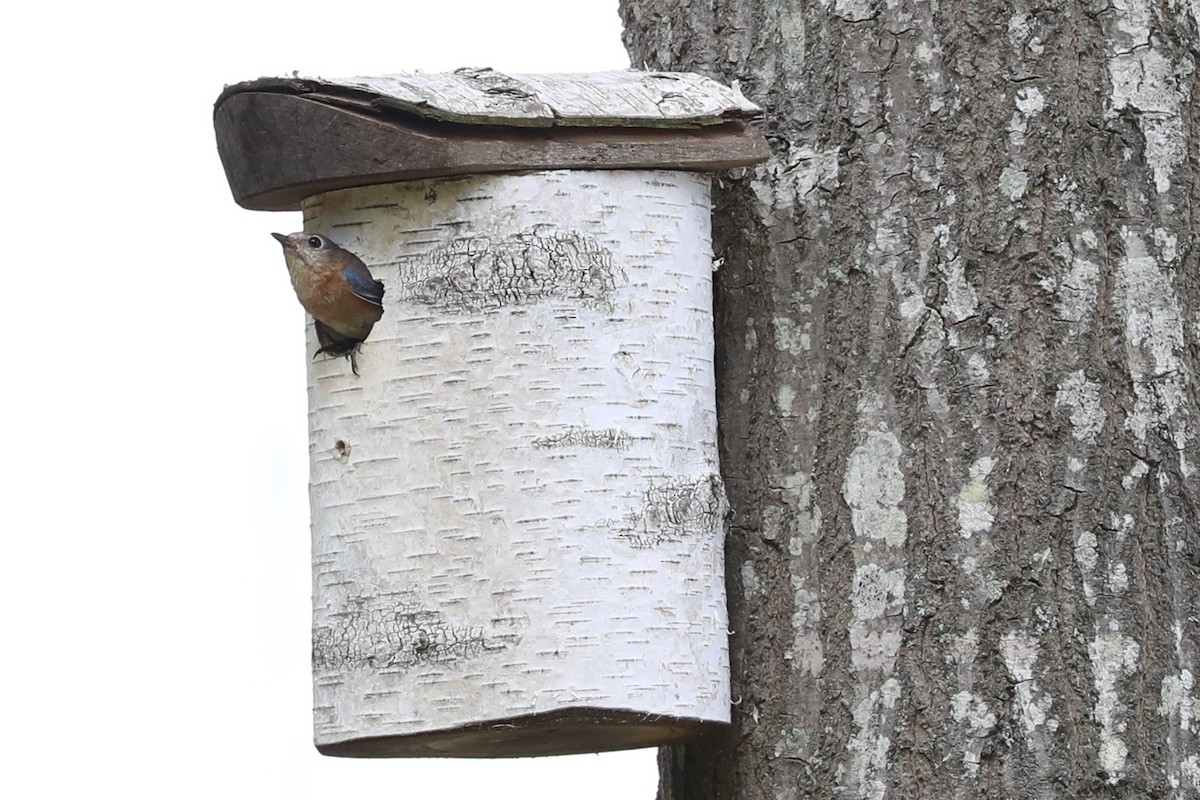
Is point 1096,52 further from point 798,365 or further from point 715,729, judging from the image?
point 715,729

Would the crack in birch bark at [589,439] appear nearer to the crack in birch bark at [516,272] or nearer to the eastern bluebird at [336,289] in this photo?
the crack in birch bark at [516,272]

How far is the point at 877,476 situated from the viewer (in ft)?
7.23

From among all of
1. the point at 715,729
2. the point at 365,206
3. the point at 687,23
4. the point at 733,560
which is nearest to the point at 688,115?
the point at 687,23

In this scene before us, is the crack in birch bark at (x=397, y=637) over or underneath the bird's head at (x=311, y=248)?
underneath

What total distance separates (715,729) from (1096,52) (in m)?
0.97

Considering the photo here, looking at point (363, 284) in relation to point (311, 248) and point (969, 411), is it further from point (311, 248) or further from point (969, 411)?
point (969, 411)

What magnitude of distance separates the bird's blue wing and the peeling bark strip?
0.05 feet

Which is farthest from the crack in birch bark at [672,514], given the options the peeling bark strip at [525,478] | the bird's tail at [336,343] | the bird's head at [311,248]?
the bird's head at [311,248]

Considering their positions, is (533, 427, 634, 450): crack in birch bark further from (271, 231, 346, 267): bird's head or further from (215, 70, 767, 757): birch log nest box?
(271, 231, 346, 267): bird's head

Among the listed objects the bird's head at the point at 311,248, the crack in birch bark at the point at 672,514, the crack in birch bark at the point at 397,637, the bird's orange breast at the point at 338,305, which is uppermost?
the bird's head at the point at 311,248

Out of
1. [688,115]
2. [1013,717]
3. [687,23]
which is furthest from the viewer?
[687,23]

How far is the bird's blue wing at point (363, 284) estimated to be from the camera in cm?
226

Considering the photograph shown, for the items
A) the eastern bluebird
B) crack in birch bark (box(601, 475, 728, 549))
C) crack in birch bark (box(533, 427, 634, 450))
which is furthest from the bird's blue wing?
crack in birch bark (box(601, 475, 728, 549))

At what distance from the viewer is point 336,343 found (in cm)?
231
